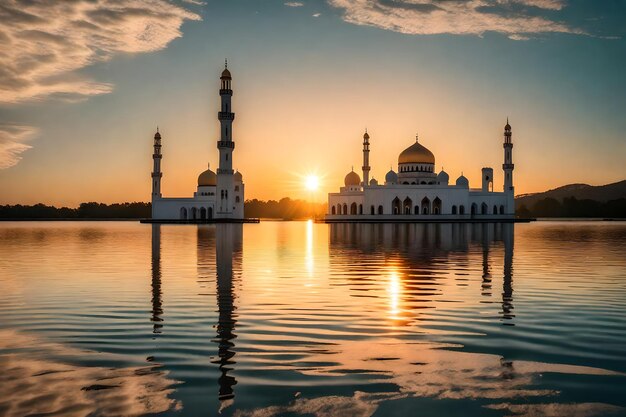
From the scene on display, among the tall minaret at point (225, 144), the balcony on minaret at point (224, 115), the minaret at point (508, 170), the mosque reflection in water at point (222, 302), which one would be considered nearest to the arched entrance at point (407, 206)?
the minaret at point (508, 170)

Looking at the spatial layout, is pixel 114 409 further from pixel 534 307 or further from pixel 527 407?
pixel 534 307

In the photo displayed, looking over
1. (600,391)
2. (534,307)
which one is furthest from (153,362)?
(534,307)

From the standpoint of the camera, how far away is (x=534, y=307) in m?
9.93

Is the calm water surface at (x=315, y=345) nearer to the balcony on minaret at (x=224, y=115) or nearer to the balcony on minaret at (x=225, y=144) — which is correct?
the balcony on minaret at (x=225, y=144)

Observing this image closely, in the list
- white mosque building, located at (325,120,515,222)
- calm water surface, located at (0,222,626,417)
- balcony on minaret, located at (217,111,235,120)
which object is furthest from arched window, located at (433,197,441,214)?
calm water surface, located at (0,222,626,417)

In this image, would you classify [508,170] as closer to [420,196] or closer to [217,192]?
[420,196]

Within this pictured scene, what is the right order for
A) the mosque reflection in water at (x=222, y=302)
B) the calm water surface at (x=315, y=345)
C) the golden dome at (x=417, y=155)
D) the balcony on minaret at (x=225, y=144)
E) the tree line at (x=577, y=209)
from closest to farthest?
1. the calm water surface at (x=315, y=345)
2. the mosque reflection in water at (x=222, y=302)
3. the balcony on minaret at (x=225, y=144)
4. the golden dome at (x=417, y=155)
5. the tree line at (x=577, y=209)

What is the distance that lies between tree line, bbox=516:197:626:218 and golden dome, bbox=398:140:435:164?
4400 centimetres

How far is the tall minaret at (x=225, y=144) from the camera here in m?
72.6

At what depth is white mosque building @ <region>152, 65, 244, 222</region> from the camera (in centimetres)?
7294

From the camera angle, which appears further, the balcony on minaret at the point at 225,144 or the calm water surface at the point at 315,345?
the balcony on minaret at the point at 225,144

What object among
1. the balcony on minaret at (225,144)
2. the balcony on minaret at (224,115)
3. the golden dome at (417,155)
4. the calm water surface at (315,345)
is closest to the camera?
the calm water surface at (315,345)

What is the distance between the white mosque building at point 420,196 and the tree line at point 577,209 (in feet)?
129

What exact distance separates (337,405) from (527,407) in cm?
148
